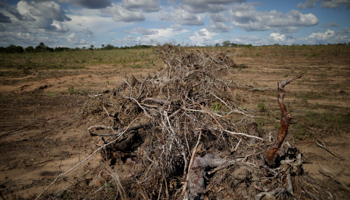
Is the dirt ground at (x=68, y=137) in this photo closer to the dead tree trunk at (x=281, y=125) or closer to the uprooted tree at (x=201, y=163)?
the uprooted tree at (x=201, y=163)

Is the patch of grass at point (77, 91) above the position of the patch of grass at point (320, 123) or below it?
above

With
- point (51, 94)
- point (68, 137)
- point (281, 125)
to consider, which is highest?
point (281, 125)

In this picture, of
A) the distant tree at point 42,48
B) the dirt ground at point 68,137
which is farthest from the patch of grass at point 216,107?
the distant tree at point 42,48

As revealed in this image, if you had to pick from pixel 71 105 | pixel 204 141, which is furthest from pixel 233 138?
pixel 71 105

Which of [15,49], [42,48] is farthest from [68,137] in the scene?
[42,48]

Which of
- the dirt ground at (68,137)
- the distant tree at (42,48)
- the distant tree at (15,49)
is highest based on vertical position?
the distant tree at (42,48)

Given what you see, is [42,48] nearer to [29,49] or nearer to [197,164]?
[29,49]

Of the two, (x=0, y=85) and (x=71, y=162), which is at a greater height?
(x=0, y=85)

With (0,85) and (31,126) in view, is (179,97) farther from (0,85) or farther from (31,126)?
(0,85)

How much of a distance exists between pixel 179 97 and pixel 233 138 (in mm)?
1426

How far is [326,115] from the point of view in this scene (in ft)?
15.4

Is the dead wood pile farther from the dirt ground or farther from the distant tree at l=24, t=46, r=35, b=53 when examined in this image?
the distant tree at l=24, t=46, r=35, b=53

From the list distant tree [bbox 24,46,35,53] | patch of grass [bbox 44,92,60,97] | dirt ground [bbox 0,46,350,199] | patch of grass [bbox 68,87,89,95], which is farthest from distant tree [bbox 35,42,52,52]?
patch of grass [bbox 68,87,89,95]

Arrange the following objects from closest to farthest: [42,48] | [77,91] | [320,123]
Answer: [320,123] → [77,91] → [42,48]
